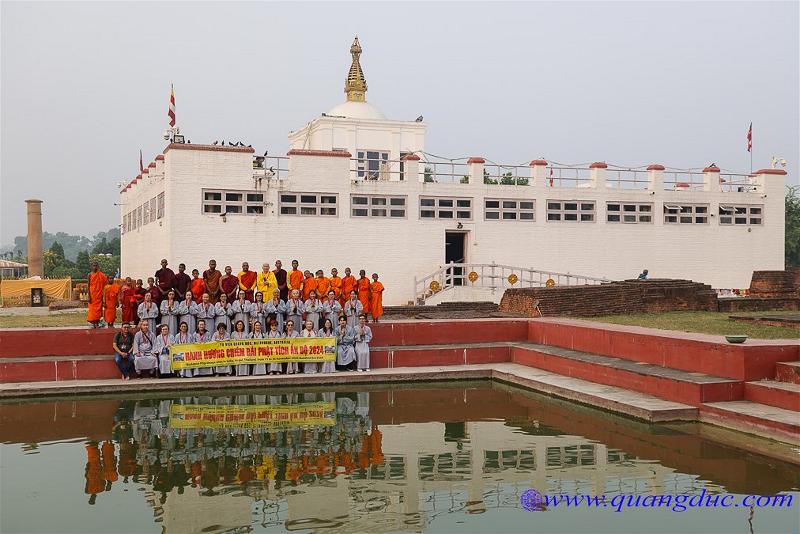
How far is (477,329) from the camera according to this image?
54.7 ft

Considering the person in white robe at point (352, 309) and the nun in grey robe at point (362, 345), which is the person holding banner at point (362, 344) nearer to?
the nun in grey robe at point (362, 345)

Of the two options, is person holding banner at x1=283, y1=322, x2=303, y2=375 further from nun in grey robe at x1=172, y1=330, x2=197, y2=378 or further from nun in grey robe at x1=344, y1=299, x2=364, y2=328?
nun in grey robe at x1=172, y1=330, x2=197, y2=378

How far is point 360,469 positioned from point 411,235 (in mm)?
17845

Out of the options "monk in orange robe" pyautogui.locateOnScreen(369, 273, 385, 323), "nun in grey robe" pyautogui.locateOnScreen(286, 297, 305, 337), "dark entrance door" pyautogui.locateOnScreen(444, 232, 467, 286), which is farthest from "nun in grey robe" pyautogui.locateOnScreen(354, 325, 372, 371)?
"dark entrance door" pyautogui.locateOnScreen(444, 232, 467, 286)

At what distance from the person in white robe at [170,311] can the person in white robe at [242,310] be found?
1.02 m

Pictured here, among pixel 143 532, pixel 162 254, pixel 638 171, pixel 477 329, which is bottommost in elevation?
pixel 143 532

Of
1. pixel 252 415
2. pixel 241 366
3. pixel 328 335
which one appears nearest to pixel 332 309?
pixel 328 335

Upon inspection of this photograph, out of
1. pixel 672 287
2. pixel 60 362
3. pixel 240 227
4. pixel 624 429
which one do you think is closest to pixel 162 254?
pixel 240 227

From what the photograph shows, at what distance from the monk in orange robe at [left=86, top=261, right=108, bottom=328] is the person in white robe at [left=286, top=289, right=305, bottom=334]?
11.4 feet

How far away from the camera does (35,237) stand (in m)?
48.1

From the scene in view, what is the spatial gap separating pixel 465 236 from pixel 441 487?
1943 cm

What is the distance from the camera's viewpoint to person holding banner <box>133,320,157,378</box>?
14227 mm

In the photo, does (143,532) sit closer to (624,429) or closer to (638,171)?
(624,429)
